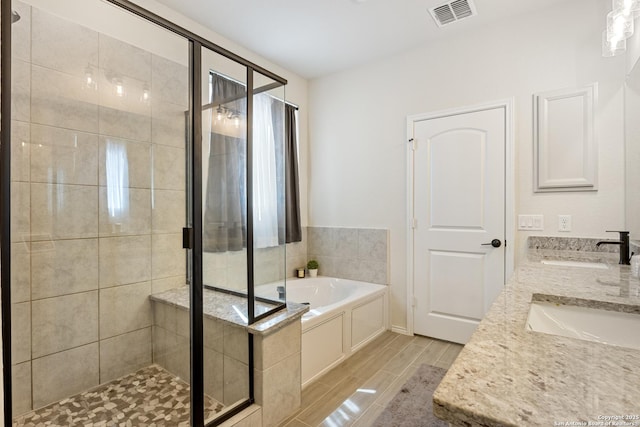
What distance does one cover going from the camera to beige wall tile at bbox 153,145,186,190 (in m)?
2.42

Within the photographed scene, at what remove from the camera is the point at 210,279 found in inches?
69.4

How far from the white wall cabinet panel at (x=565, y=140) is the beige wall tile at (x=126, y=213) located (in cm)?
301

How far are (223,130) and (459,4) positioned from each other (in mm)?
2039

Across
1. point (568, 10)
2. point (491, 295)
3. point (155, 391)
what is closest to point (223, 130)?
point (155, 391)

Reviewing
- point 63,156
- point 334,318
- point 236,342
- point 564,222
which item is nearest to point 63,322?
point 63,156

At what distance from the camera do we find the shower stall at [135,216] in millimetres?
1732

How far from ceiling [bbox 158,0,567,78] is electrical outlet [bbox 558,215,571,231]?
5.35 ft

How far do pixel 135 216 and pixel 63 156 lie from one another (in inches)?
22.6

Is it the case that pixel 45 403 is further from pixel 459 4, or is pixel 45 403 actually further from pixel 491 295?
pixel 459 4

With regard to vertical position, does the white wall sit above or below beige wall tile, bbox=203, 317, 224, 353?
above

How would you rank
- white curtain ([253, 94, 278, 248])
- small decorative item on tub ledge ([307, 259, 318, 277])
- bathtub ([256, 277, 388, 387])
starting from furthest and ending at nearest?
small decorative item on tub ledge ([307, 259, 318, 277])
bathtub ([256, 277, 388, 387])
white curtain ([253, 94, 278, 248])

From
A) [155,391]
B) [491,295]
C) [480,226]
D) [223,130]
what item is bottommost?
[155,391]

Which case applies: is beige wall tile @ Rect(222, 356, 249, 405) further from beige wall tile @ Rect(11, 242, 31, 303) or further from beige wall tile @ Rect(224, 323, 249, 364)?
beige wall tile @ Rect(11, 242, 31, 303)

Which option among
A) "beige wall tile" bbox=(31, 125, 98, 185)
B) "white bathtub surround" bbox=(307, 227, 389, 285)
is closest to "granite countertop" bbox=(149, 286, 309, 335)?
"beige wall tile" bbox=(31, 125, 98, 185)
